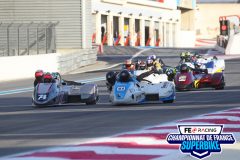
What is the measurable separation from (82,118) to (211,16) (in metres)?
97.9

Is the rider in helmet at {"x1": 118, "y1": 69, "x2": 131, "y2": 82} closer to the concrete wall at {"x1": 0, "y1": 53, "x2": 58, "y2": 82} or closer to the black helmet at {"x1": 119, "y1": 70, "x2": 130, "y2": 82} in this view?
the black helmet at {"x1": 119, "y1": 70, "x2": 130, "y2": 82}

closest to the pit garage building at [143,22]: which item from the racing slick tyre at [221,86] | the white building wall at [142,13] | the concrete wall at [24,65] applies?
the white building wall at [142,13]

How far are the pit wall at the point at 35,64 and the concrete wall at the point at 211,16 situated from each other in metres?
69.4

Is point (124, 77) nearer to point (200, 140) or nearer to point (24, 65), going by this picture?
point (200, 140)

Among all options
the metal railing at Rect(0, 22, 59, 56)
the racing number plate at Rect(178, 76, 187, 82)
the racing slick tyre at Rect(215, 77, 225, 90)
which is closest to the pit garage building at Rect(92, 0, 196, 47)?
the metal railing at Rect(0, 22, 59, 56)

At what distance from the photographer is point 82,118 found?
1517 centimetres

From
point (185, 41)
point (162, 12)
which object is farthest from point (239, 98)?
point (185, 41)

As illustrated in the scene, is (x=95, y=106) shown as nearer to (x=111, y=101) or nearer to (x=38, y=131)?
(x=111, y=101)

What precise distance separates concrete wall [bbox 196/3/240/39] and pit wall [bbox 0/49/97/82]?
228 feet

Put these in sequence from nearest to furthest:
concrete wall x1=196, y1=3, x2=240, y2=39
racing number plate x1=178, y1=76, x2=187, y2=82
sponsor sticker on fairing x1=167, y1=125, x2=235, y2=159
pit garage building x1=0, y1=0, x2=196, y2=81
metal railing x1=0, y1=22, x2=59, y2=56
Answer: sponsor sticker on fairing x1=167, y1=125, x2=235, y2=159, racing number plate x1=178, y1=76, x2=187, y2=82, pit garage building x1=0, y1=0, x2=196, y2=81, metal railing x1=0, y1=22, x2=59, y2=56, concrete wall x1=196, y1=3, x2=240, y2=39

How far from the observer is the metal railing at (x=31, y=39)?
39.2 metres

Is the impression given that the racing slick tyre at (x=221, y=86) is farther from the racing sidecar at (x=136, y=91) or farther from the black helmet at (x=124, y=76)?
the black helmet at (x=124, y=76)

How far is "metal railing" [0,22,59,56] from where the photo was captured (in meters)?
39.2

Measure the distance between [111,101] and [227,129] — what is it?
24.3 feet
